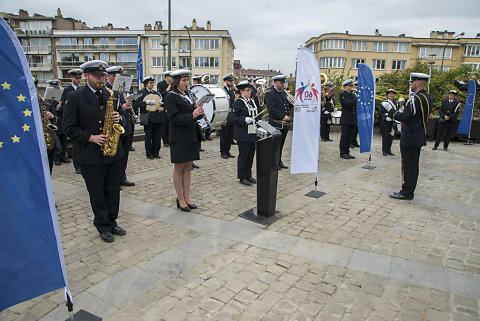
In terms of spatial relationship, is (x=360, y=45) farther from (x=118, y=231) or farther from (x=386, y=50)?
(x=118, y=231)

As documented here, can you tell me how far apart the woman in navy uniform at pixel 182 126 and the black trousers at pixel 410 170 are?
4172mm

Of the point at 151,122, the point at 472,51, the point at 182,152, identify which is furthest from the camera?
the point at 472,51

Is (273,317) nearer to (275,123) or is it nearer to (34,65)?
(275,123)

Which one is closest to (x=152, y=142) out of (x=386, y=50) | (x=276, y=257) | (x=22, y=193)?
(x=276, y=257)

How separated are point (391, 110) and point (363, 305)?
518 centimetres

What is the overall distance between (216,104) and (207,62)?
51039 millimetres

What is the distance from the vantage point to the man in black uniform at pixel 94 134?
4012 mm

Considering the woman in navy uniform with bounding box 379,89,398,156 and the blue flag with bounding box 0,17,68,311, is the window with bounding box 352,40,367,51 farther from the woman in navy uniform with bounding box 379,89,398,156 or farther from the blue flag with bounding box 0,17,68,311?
the blue flag with bounding box 0,17,68,311

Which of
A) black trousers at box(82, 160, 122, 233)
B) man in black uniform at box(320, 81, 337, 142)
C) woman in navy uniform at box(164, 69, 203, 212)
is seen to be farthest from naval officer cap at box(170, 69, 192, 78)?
man in black uniform at box(320, 81, 337, 142)

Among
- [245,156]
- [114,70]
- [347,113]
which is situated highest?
[114,70]

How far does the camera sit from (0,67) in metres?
2.28

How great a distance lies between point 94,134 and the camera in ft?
13.7

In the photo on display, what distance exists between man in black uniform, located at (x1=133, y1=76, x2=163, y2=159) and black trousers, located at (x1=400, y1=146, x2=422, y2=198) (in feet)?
21.0

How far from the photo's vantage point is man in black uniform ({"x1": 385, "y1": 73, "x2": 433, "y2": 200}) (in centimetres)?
622
